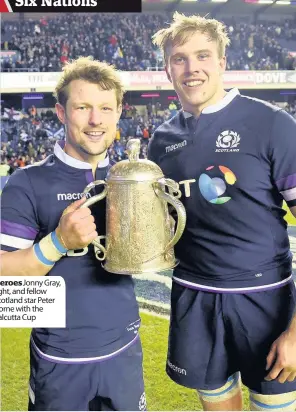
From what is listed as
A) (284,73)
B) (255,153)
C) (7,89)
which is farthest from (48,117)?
(284,73)

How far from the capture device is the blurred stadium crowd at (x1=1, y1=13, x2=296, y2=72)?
1199mm

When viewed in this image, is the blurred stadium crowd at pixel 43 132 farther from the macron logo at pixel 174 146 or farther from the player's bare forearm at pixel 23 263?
the player's bare forearm at pixel 23 263

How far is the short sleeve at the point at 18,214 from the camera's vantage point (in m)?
0.99

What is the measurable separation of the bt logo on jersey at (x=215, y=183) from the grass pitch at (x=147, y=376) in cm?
56

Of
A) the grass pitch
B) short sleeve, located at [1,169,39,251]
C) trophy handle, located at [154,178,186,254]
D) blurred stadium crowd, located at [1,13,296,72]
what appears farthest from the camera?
the grass pitch

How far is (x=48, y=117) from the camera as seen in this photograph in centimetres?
120

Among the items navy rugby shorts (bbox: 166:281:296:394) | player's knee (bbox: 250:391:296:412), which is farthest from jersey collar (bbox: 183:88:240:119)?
player's knee (bbox: 250:391:296:412)

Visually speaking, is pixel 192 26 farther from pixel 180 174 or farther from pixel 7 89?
pixel 7 89

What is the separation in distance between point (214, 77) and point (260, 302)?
0.50 meters

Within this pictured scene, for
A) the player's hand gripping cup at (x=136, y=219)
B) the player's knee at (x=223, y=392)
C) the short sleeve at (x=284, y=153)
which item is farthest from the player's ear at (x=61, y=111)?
the player's knee at (x=223, y=392)

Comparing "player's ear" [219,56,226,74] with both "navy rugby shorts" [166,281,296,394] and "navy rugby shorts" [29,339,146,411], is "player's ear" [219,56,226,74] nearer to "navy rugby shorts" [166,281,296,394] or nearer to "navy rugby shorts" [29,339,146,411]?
"navy rugby shorts" [166,281,296,394]

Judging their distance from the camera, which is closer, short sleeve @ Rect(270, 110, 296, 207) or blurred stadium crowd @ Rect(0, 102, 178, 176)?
short sleeve @ Rect(270, 110, 296, 207)

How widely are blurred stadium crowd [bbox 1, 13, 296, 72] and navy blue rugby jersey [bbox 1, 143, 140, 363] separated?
0.34 metres

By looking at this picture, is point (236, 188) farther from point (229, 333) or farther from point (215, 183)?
point (229, 333)
